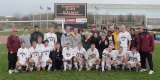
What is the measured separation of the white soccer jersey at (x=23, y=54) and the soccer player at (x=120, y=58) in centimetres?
355

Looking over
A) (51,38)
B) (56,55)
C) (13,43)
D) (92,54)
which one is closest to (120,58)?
(92,54)

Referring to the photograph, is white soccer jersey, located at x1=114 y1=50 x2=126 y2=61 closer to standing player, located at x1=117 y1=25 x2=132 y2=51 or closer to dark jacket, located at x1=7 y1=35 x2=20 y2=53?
standing player, located at x1=117 y1=25 x2=132 y2=51

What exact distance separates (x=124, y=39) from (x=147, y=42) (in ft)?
2.99

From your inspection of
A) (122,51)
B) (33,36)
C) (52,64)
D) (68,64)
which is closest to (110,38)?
(122,51)

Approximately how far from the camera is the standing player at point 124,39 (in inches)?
346

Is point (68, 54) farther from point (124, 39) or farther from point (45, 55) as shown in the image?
point (124, 39)

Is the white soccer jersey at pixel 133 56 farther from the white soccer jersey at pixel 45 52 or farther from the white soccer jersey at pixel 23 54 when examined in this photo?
the white soccer jersey at pixel 23 54

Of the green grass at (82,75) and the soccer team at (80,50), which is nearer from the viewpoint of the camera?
the green grass at (82,75)

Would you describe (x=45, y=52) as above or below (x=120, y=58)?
above

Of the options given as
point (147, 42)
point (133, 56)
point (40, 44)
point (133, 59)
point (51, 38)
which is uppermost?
point (51, 38)

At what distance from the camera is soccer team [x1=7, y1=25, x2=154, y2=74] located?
8523mm

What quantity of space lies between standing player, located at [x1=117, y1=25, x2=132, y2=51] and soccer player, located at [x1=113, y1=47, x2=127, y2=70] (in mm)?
277

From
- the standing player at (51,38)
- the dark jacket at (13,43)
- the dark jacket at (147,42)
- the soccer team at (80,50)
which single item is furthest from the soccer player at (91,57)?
the dark jacket at (13,43)

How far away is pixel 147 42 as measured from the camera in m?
8.42
